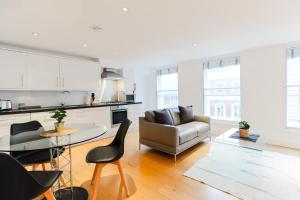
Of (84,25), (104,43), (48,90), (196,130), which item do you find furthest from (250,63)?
(48,90)

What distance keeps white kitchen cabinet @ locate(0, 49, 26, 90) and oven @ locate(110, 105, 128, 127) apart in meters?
2.12

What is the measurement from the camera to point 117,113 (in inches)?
187

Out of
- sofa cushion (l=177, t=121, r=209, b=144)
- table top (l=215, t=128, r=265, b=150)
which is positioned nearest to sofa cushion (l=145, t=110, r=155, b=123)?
sofa cushion (l=177, t=121, r=209, b=144)

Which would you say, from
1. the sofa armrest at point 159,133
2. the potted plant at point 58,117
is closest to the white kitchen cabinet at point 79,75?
the sofa armrest at point 159,133

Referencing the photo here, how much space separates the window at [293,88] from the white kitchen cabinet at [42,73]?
530 cm

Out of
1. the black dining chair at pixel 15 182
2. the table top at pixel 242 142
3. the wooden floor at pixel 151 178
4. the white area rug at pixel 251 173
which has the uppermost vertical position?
the black dining chair at pixel 15 182

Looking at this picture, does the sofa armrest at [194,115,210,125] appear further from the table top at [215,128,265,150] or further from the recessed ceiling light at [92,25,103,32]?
the recessed ceiling light at [92,25,103,32]

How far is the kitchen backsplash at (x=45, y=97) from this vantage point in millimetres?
3600

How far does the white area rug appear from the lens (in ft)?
6.51

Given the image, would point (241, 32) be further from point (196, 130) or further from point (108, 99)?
point (108, 99)

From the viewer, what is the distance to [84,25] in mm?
2512

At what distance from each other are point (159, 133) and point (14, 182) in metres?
2.30

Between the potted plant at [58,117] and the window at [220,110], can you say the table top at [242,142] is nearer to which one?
the window at [220,110]

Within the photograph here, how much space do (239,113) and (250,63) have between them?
1.31 m
